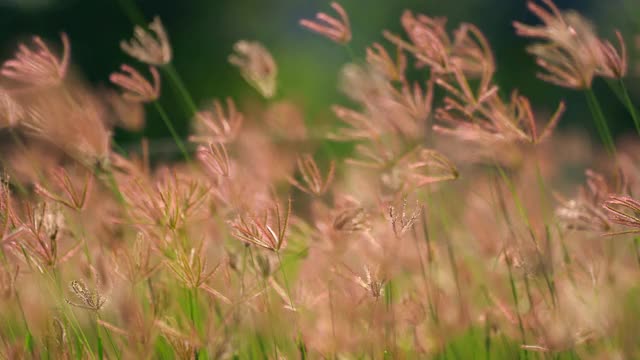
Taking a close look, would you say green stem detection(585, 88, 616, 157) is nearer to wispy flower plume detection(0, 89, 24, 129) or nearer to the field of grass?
the field of grass

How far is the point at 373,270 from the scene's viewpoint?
0.96 meters

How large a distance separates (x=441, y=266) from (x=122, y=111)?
79 cm

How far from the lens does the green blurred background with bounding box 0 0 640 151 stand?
7244mm

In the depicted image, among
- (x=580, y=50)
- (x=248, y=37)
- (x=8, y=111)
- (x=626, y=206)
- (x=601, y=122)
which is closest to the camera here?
(x=626, y=206)

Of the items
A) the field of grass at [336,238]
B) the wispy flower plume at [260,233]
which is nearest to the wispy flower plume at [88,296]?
the field of grass at [336,238]

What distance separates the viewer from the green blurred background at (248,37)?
23.8 feet

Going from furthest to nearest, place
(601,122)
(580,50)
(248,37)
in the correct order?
(248,37) < (601,122) < (580,50)

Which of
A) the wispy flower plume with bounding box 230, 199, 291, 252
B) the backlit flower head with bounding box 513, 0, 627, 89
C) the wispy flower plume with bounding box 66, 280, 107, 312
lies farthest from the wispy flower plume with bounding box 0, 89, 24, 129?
the backlit flower head with bounding box 513, 0, 627, 89

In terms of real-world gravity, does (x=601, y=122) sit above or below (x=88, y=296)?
above

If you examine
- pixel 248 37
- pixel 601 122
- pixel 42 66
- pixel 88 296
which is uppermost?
pixel 248 37

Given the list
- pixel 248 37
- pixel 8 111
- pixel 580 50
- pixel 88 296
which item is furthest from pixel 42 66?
pixel 248 37

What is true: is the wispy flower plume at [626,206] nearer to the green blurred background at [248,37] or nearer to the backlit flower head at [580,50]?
the backlit flower head at [580,50]

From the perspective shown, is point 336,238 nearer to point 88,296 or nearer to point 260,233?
point 260,233

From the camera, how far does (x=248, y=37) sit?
27.8 feet
